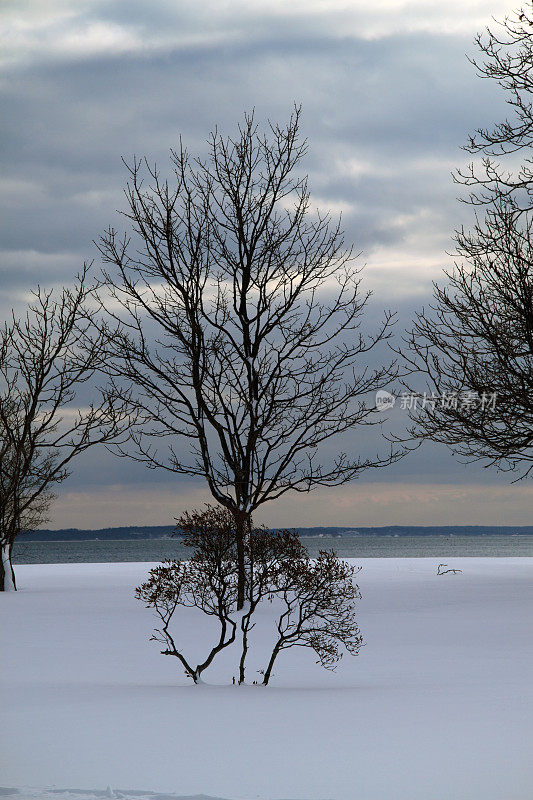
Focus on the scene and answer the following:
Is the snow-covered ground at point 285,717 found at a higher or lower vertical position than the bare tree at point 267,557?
lower

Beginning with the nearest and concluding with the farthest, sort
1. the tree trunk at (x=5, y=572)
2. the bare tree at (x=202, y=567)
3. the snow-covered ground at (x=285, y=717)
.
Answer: the snow-covered ground at (x=285, y=717)
the bare tree at (x=202, y=567)
the tree trunk at (x=5, y=572)

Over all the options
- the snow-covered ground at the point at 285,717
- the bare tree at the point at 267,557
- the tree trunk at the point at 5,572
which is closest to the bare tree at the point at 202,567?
the bare tree at the point at 267,557

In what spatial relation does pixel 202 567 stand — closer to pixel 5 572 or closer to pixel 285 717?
pixel 285 717

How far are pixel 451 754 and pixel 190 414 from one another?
12.5m

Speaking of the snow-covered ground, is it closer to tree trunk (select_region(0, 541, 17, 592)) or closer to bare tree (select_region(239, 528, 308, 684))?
bare tree (select_region(239, 528, 308, 684))

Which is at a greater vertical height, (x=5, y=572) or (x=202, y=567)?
(x=202, y=567)

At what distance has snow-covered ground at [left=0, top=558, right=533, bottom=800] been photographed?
5496mm

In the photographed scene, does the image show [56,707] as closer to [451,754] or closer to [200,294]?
[451,754]

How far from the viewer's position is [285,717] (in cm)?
724

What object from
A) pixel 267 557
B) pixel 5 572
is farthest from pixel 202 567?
pixel 5 572

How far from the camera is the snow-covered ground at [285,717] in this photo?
5496 mm

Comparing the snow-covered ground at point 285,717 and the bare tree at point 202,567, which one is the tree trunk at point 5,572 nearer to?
the snow-covered ground at point 285,717

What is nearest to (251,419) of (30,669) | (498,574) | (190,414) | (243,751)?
(190,414)

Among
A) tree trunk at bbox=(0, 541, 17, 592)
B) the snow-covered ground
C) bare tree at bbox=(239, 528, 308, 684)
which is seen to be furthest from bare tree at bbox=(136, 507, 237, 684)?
tree trunk at bbox=(0, 541, 17, 592)
